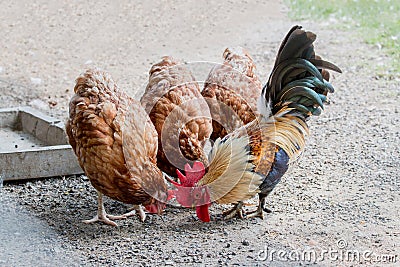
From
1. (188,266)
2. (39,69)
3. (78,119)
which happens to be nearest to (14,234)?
(78,119)

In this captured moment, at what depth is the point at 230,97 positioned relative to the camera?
19.0 feet

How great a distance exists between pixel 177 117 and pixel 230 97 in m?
0.64

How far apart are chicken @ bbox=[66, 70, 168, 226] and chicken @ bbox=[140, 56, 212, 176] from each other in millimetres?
246

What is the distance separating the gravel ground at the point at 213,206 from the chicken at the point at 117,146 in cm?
39

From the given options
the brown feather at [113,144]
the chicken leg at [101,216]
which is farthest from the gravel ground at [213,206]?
the brown feather at [113,144]

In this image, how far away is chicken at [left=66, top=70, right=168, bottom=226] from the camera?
192 inches

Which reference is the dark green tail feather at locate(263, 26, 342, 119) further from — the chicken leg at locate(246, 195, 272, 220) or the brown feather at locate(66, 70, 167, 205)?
the brown feather at locate(66, 70, 167, 205)

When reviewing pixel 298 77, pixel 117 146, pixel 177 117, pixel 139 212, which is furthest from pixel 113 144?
pixel 298 77

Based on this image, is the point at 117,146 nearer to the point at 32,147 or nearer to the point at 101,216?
the point at 101,216

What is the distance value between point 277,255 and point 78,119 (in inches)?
72.4

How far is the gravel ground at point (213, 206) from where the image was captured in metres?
4.88

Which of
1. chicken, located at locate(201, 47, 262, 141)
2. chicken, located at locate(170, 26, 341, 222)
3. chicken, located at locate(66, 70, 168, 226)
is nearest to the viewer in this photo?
chicken, located at locate(66, 70, 168, 226)

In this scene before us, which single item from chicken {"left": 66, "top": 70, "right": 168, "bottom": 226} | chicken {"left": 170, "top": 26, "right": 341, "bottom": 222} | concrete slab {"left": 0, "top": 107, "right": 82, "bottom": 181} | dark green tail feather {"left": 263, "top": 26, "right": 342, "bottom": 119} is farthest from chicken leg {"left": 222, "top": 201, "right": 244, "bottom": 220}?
concrete slab {"left": 0, "top": 107, "right": 82, "bottom": 181}

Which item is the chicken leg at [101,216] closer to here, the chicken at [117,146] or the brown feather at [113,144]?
the chicken at [117,146]
